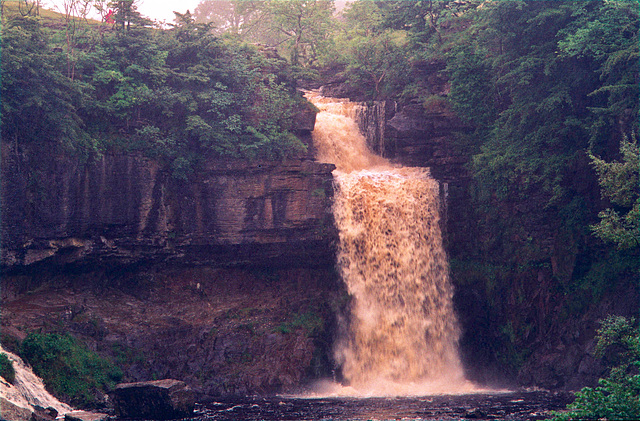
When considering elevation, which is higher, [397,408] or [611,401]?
[611,401]

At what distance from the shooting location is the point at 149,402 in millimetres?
20484

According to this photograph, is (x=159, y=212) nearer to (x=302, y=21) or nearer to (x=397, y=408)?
(x=397, y=408)

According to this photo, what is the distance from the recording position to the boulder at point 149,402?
2041 cm

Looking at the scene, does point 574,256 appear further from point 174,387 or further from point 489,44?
point 174,387

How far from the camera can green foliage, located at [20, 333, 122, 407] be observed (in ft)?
73.3

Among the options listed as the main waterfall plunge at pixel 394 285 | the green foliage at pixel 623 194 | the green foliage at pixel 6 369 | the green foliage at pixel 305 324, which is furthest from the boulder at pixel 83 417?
the green foliage at pixel 623 194

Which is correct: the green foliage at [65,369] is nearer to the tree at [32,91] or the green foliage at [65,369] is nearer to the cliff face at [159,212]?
the cliff face at [159,212]

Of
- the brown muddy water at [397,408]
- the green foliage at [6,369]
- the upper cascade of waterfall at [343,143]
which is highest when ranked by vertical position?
the upper cascade of waterfall at [343,143]

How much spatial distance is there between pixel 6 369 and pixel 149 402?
4.22 metres

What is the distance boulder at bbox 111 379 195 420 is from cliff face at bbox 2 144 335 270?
25.2ft

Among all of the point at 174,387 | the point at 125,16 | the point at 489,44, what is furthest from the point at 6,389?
the point at 489,44

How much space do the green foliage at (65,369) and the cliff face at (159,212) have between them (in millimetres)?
3608

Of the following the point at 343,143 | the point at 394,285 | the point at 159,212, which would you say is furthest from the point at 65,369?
the point at 343,143

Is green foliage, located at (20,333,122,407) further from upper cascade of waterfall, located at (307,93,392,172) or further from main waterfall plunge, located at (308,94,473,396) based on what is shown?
upper cascade of waterfall, located at (307,93,392,172)
